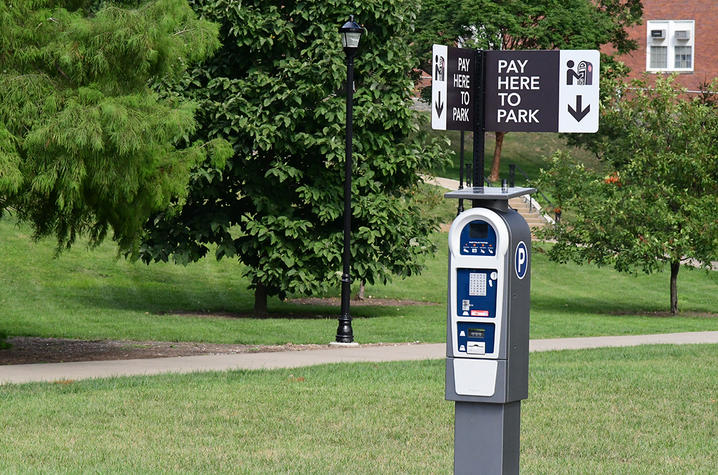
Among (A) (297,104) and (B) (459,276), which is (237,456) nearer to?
(B) (459,276)

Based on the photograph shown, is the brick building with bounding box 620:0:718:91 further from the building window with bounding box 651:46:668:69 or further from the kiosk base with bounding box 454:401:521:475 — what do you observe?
the kiosk base with bounding box 454:401:521:475

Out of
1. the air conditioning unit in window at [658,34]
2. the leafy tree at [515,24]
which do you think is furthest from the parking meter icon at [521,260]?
the air conditioning unit in window at [658,34]

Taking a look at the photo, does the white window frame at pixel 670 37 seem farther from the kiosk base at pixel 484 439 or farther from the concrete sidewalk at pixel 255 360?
the kiosk base at pixel 484 439

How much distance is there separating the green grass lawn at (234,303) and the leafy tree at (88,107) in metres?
5.47

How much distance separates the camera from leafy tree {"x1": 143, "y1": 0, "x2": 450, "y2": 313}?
23.2m

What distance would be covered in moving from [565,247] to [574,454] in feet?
67.3

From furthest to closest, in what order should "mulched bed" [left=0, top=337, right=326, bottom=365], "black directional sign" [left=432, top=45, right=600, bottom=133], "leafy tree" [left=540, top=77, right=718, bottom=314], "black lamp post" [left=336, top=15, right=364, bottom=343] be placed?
"leafy tree" [left=540, top=77, right=718, bottom=314] < "black lamp post" [left=336, top=15, right=364, bottom=343] < "mulched bed" [left=0, top=337, right=326, bottom=365] < "black directional sign" [left=432, top=45, right=600, bottom=133]

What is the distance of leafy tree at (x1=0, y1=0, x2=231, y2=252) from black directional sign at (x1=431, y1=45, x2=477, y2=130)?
649 centimetres

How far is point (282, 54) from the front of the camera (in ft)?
78.7

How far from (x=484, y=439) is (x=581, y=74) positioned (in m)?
2.63

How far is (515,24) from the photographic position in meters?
47.7

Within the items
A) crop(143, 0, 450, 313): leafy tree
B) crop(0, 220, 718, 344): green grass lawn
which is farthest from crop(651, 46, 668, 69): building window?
crop(143, 0, 450, 313): leafy tree

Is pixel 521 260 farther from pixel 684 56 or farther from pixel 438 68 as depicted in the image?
pixel 684 56

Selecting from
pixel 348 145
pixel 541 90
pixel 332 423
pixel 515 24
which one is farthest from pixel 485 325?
pixel 515 24
